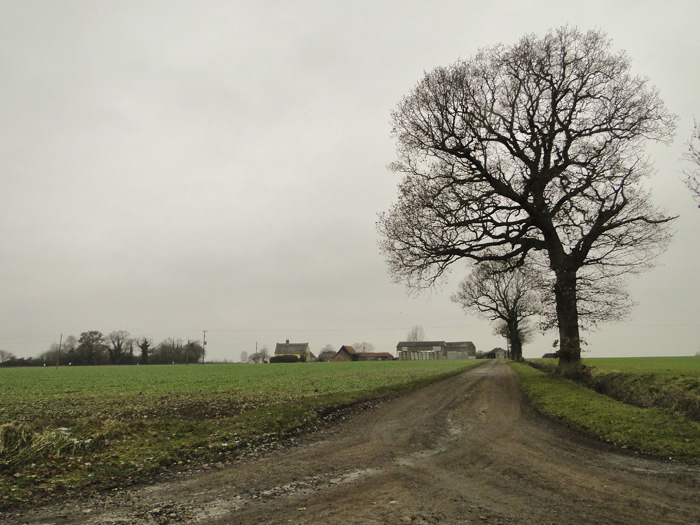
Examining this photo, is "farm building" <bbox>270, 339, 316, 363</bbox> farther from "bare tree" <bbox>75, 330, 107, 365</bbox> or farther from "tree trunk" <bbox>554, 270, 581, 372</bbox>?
"tree trunk" <bbox>554, 270, 581, 372</bbox>

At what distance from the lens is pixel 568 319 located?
757 inches

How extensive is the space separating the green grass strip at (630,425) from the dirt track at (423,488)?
0.58 metres

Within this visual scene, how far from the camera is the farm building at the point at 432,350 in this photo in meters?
158

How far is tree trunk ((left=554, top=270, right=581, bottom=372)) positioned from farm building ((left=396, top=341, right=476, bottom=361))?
141m

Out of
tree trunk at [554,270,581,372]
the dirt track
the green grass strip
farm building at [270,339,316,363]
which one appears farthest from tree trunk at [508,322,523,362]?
farm building at [270,339,316,363]

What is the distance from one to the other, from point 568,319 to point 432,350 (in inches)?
5893

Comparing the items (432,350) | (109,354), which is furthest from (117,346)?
(432,350)

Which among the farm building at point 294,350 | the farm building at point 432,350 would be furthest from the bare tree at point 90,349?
the farm building at point 432,350

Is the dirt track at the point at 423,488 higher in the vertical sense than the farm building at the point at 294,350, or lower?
higher

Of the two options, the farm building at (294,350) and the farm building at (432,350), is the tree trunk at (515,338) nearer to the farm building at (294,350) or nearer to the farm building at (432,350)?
the farm building at (432,350)

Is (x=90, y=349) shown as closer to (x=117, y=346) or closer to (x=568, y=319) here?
(x=117, y=346)

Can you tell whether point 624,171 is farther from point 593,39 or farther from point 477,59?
point 477,59

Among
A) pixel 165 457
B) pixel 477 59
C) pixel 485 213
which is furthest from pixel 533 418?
pixel 477 59

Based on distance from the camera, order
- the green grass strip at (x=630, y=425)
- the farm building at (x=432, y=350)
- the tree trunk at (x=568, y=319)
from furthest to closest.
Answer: the farm building at (x=432, y=350) < the tree trunk at (x=568, y=319) < the green grass strip at (x=630, y=425)
